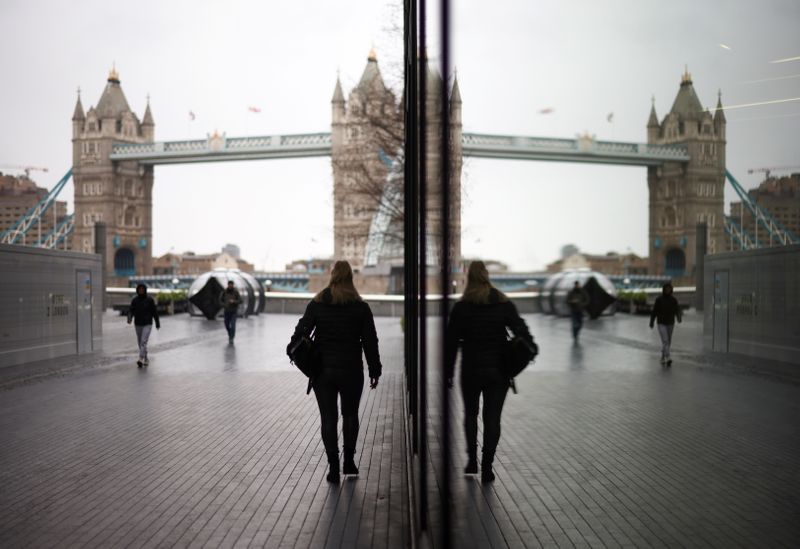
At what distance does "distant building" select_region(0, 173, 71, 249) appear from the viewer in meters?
64.6

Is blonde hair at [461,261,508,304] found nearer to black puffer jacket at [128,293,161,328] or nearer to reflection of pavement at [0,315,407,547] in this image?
reflection of pavement at [0,315,407,547]

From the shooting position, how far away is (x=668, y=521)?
9.73 feet

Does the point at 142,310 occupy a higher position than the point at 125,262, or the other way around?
the point at 125,262

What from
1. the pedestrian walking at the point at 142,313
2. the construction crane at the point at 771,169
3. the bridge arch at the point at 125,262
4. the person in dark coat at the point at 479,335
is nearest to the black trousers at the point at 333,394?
the person in dark coat at the point at 479,335

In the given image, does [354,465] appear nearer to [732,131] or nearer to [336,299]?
[336,299]

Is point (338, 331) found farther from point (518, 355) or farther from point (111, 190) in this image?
point (111, 190)

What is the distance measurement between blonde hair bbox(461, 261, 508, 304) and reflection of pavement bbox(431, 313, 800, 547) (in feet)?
1.05

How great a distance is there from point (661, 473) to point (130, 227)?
3739 inches

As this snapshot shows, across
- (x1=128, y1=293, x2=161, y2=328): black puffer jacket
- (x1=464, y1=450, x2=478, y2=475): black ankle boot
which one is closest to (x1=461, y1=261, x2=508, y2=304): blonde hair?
(x1=464, y1=450, x2=478, y2=475): black ankle boot

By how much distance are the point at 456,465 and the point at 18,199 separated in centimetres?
7443

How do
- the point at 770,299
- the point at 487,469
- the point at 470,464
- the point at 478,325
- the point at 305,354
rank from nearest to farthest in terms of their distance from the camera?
the point at 770,299 < the point at 478,325 < the point at 470,464 < the point at 487,469 < the point at 305,354

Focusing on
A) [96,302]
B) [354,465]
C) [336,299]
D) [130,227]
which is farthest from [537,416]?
[130,227]

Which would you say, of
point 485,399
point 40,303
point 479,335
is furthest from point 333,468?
point 40,303

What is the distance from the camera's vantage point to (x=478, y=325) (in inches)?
93.9
